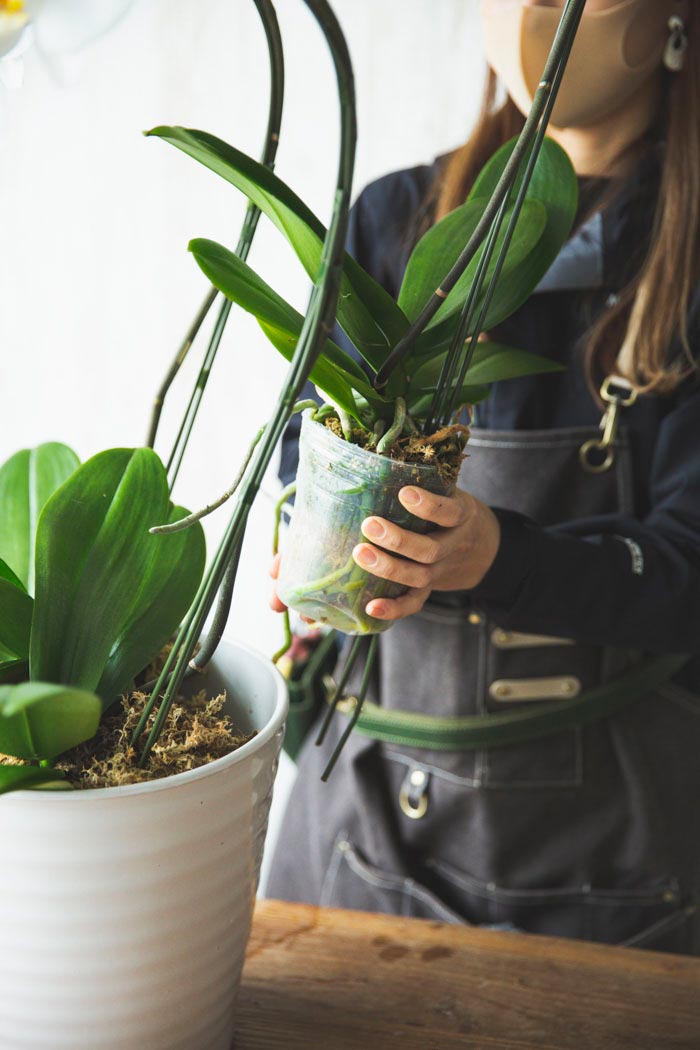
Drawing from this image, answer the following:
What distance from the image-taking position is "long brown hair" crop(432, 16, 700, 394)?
2.45 feet

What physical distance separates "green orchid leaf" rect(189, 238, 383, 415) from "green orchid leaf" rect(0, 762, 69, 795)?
0.18 metres

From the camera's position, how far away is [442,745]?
0.80 meters

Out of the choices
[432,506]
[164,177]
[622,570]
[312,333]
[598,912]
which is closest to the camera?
[312,333]

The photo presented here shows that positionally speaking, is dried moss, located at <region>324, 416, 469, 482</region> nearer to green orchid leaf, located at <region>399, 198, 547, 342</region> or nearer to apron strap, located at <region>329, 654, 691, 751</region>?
green orchid leaf, located at <region>399, 198, 547, 342</region>

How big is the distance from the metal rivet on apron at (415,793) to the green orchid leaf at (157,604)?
47cm

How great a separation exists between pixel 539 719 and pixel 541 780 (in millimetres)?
62

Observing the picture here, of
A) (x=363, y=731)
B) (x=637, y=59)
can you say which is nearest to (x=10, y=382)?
(x=363, y=731)

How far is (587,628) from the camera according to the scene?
71 cm

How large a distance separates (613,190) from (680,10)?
0.14m

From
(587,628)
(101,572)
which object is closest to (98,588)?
(101,572)

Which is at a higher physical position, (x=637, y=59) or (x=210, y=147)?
(x=637, y=59)

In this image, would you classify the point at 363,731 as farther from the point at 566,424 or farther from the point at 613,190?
the point at 613,190

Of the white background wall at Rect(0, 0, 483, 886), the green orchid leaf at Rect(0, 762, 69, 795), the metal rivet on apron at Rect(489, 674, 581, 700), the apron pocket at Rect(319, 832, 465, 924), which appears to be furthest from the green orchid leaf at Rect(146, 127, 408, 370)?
the white background wall at Rect(0, 0, 483, 886)

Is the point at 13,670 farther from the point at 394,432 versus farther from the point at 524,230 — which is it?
the point at 524,230
